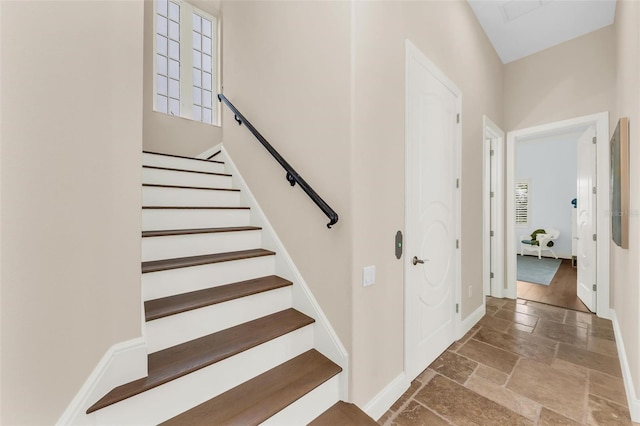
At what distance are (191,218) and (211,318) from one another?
98cm

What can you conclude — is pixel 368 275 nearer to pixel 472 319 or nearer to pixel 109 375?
pixel 109 375

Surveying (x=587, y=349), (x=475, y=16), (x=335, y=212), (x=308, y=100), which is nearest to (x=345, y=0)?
(x=308, y=100)

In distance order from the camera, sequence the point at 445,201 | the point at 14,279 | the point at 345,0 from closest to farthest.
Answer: the point at 14,279
the point at 345,0
the point at 445,201

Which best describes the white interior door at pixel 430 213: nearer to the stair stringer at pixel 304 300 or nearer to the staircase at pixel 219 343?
the stair stringer at pixel 304 300

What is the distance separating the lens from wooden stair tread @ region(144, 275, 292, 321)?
1404 millimetres

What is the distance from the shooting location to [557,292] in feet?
13.5

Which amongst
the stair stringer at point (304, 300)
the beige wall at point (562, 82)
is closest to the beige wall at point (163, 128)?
the stair stringer at point (304, 300)

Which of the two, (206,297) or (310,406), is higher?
(206,297)

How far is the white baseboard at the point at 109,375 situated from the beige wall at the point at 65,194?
0.09 ft

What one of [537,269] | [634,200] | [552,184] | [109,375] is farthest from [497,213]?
[552,184]

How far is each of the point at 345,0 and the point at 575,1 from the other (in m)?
3.08

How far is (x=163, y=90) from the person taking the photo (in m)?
4.15

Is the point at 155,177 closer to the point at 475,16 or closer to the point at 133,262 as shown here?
the point at 133,262

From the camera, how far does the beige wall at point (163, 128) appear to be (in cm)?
385
